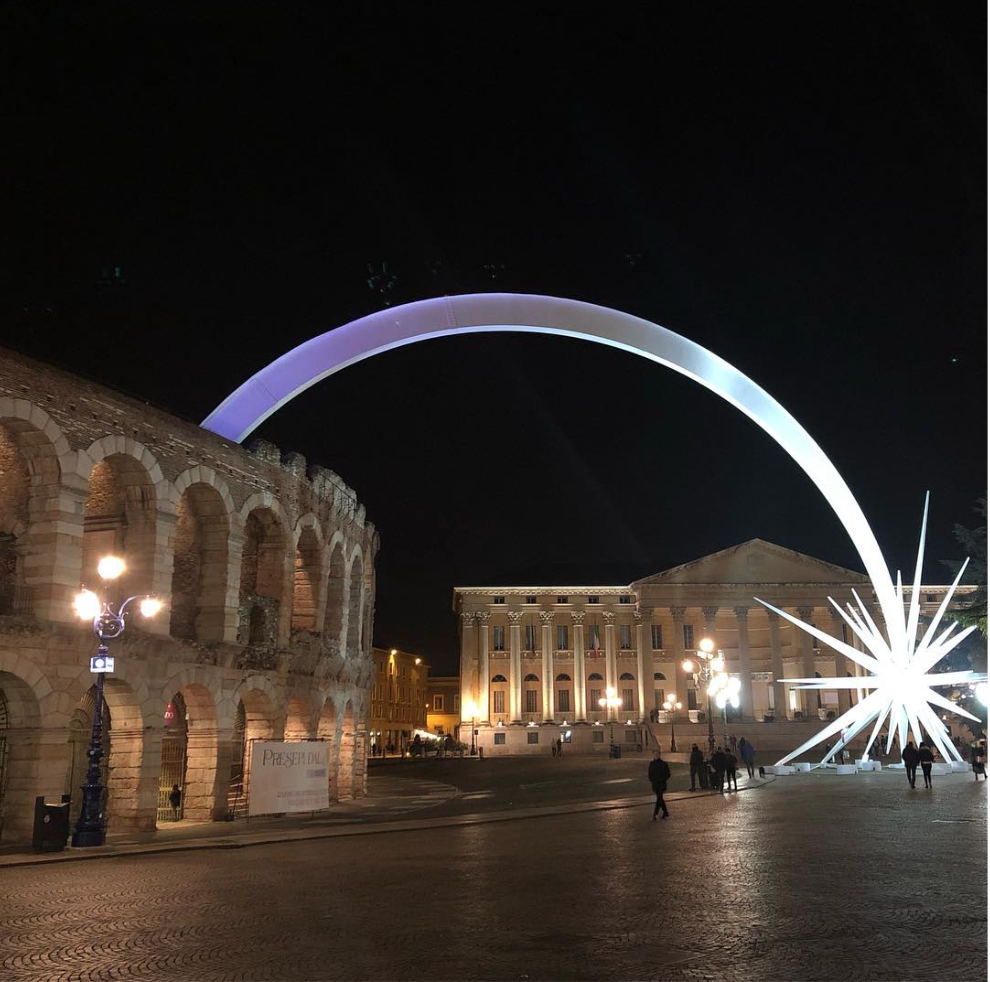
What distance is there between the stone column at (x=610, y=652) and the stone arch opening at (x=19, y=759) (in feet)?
295

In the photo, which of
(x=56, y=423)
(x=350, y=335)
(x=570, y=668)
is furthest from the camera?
(x=570, y=668)

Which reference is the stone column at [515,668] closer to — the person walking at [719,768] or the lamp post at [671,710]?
the lamp post at [671,710]

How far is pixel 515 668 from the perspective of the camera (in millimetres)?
112562

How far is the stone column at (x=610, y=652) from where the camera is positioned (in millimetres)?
111438

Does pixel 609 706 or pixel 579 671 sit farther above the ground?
pixel 579 671

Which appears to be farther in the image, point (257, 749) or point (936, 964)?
point (257, 749)

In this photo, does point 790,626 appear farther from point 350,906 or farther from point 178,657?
point 350,906

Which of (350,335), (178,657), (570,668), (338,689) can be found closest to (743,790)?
(338,689)

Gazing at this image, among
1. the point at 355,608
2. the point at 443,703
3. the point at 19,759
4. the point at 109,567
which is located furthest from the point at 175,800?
the point at 443,703

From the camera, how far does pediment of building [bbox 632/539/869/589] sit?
11094cm

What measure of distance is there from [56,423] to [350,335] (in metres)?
23.8

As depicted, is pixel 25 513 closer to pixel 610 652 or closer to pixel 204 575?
pixel 204 575

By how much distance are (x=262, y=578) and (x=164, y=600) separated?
6766 millimetres

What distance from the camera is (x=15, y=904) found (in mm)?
14336
